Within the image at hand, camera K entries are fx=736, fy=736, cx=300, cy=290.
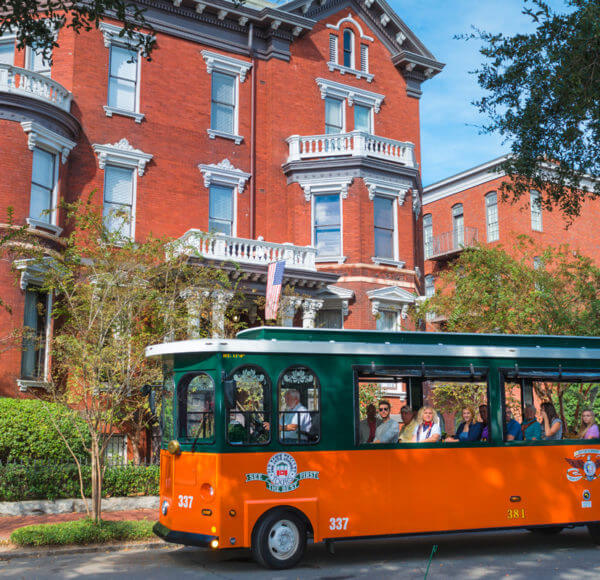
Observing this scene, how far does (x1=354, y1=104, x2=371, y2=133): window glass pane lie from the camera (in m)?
28.8

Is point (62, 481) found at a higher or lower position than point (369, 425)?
lower

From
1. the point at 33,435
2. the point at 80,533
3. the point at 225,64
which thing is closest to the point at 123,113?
the point at 225,64

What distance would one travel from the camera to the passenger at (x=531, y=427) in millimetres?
11312

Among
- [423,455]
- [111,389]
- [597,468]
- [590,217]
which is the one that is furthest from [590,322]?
[590,217]

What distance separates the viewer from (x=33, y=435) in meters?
15.9

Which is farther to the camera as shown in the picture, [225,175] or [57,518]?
[225,175]

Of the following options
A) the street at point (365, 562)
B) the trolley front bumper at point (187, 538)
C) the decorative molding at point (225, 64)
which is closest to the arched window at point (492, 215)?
the decorative molding at point (225, 64)

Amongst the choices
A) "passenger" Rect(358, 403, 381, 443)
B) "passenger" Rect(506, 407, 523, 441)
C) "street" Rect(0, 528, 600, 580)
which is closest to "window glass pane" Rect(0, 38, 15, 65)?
"street" Rect(0, 528, 600, 580)

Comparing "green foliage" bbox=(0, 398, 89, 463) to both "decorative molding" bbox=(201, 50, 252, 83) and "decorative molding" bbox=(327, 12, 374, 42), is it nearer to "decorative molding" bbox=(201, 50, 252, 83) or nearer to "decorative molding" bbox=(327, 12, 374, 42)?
"decorative molding" bbox=(201, 50, 252, 83)

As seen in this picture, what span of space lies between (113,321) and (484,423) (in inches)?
263

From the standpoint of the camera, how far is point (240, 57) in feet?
87.5

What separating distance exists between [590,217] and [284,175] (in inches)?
919

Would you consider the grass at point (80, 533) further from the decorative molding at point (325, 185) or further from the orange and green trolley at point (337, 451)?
the decorative molding at point (325, 185)

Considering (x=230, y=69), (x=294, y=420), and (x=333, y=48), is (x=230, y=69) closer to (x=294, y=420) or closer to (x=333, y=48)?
(x=333, y=48)
